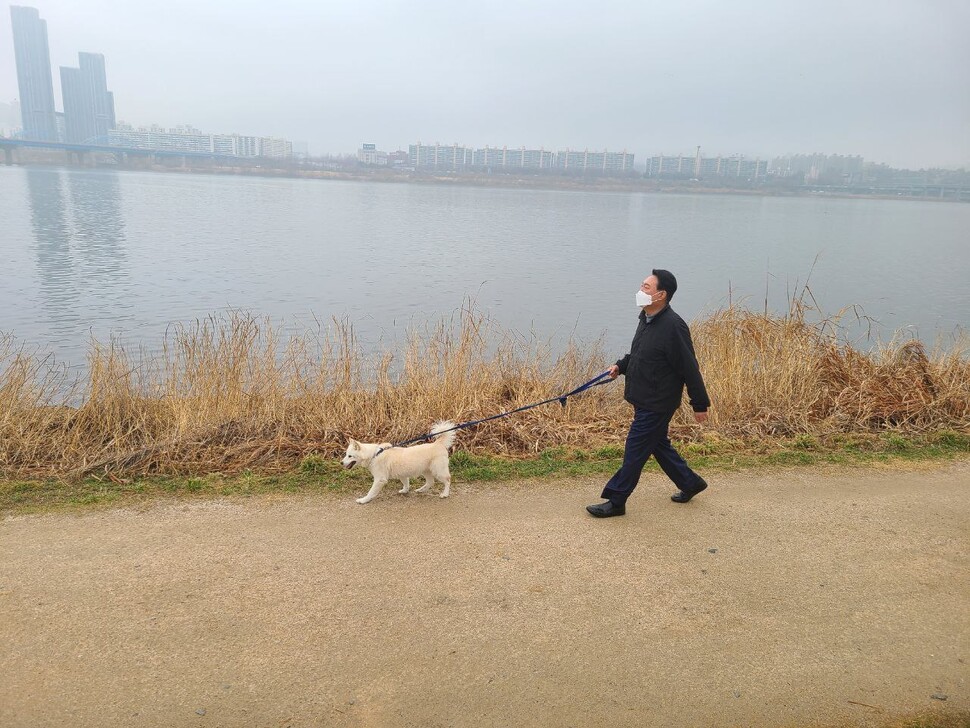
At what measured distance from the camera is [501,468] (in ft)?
21.2

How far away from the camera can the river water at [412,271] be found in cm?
2041

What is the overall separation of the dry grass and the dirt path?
1135mm

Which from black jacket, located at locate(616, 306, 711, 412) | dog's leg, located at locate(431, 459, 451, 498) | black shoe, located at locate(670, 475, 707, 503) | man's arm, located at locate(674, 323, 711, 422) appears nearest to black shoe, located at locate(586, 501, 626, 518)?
black shoe, located at locate(670, 475, 707, 503)

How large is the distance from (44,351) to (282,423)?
12068 mm

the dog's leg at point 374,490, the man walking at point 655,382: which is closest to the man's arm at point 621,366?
the man walking at point 655,382

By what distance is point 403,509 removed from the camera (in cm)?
565

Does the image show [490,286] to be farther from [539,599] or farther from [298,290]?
[539,599]

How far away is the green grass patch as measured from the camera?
5786mm

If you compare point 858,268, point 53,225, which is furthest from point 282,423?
point 53,225

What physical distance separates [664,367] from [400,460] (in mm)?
2112

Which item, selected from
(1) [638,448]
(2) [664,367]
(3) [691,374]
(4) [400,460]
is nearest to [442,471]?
(4) [400,460]

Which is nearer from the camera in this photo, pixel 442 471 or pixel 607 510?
pixel 607 510

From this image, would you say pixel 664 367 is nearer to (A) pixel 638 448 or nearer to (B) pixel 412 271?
(A) pixel 638 448

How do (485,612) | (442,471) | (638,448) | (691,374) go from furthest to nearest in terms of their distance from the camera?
(442,471), (638,448), (691,374), (485,612)
